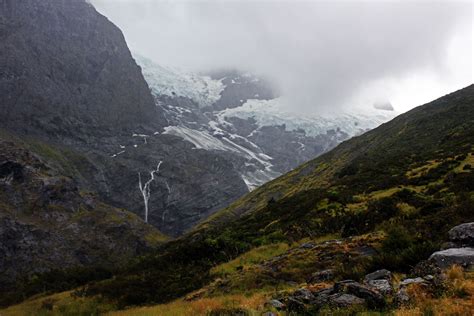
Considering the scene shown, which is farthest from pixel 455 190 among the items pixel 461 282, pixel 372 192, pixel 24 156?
pixel 24 156

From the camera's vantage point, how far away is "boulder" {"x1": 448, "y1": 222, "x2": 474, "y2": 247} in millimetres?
11598

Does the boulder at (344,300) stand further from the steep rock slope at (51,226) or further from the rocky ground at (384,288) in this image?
the steep rock slope at (51,226)

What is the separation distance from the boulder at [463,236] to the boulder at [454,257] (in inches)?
29.6

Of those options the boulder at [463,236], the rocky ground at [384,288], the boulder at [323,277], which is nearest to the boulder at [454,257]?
the rocky ground at [384,288]

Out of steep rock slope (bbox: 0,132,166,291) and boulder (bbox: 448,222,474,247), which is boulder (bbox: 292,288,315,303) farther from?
steep rock slope (bbox: 0,132,166,291)

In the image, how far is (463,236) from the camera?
11.8m

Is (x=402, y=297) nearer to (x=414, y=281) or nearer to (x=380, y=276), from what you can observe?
(x=414, y=281)

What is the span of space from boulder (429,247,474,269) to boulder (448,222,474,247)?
0.75 m

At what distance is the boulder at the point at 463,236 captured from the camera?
1160 centimetres

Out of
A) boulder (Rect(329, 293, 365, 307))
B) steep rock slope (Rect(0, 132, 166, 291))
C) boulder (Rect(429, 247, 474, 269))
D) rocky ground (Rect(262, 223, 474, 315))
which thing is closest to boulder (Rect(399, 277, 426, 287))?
rocky ground (Rect(262, 223, 474, 315))

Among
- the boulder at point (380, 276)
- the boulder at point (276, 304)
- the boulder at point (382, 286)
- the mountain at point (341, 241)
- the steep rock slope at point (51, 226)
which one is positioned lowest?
the boulder at point (382, 286)

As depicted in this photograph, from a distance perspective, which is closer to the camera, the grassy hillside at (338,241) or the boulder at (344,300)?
the boulder at (344,300)

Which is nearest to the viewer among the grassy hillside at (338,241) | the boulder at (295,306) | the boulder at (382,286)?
the boulder at (382,286)

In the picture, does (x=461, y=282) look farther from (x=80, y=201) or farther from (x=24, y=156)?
(x=24, y=156)
